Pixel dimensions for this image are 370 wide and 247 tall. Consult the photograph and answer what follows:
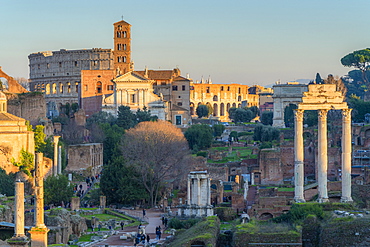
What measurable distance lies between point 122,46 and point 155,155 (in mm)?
58953

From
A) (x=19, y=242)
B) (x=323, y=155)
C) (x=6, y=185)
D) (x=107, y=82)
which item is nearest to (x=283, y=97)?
(x=107, y=82)

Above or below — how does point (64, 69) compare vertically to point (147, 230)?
above

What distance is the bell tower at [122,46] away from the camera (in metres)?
119

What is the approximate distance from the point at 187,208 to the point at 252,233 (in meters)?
12.8

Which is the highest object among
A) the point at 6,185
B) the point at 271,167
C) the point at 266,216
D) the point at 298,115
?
the point at 298,115

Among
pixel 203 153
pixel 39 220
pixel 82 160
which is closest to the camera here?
pixel 39 220

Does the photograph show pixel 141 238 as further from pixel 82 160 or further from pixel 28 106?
pixel 28 106

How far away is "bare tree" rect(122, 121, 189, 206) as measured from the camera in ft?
192

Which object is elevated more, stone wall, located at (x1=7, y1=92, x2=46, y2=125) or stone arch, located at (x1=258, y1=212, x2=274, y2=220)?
stone wall, located at (x1=7, y1=92, x2=46, y2=125)

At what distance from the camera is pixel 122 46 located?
11969 cm

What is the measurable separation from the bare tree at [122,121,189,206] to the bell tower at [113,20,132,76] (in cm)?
4985

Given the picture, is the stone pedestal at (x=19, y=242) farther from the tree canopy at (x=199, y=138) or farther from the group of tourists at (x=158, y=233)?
the tree canopy at (x=199, y=138)

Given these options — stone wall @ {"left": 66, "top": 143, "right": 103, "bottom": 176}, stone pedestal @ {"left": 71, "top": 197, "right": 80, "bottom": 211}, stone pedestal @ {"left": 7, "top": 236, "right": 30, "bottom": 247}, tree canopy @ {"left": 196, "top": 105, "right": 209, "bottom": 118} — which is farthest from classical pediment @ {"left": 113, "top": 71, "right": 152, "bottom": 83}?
stone pedestal @ {"left": 7, "top": 236, "right": 30, "bottom": 247}

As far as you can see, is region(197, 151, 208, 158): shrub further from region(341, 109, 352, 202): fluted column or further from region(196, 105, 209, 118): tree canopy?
region(196, 105, 209, 118): tree canopy
